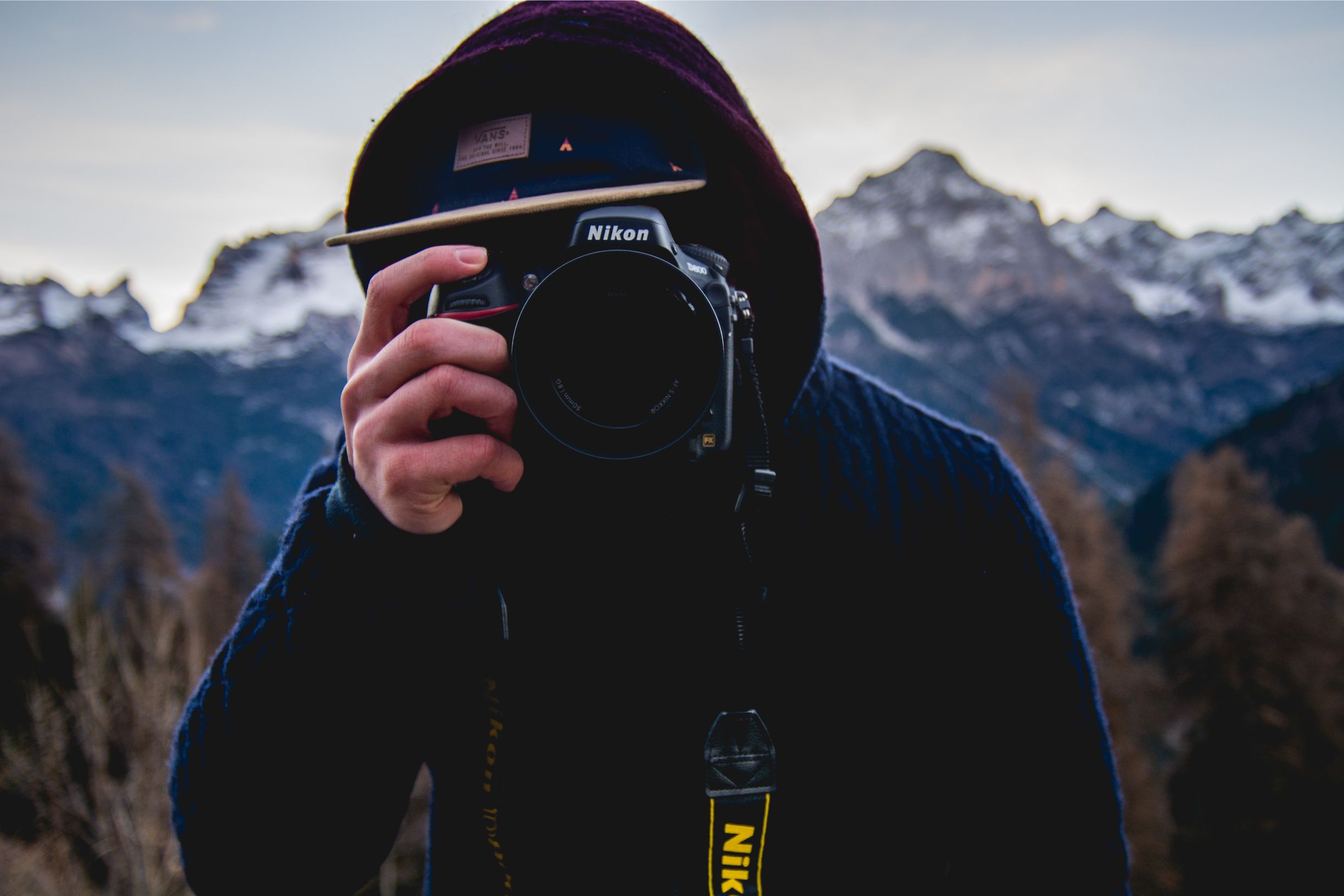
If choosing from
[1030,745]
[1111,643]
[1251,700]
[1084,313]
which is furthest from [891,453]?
[1084,313]

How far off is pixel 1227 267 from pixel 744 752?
771 feet

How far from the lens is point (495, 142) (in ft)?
3.61

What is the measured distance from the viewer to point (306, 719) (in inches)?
38.9

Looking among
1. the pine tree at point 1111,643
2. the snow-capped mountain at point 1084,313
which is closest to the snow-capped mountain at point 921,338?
the snow-capped mountain at point 1084,313

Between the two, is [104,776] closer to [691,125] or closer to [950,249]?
[691,125]

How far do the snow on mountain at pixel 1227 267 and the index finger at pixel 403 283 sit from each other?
193238mm

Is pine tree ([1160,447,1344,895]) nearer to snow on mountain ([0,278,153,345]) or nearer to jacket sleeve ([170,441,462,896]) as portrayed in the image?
jacket sleeve ([170,441,462,896])

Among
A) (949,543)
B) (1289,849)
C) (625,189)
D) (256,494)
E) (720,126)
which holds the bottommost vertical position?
(1289,849)

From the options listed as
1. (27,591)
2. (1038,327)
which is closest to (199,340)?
(27,591)

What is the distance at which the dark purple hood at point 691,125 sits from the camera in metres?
1.08

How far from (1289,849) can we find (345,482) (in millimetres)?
20567

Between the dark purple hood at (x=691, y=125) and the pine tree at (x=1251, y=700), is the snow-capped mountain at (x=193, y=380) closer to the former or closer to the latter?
the pine tree at (x=1251, y=700)

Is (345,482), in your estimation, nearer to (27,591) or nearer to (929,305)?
(27,591)

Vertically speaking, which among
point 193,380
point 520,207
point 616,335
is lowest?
point 616,335
